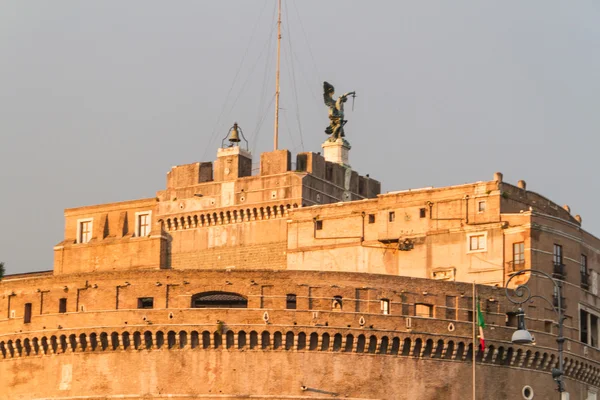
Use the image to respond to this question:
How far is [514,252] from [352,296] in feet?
32.2

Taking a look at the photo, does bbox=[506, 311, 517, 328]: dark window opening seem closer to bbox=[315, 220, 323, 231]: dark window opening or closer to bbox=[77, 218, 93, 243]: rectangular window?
bbox=[315, 220, 323, 231]: dark window opening

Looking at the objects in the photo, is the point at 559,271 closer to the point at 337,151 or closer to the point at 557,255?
the point at 557,255

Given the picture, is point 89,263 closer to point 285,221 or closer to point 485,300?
point 285,221

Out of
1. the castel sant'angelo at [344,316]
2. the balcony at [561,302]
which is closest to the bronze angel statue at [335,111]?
the castel sant'angelo at [344,316]

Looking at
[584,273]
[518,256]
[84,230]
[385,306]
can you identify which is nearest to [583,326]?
[584,273]

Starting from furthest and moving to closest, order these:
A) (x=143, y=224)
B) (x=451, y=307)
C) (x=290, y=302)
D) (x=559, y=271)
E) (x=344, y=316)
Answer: (x=143, y=224) → (x=559, y=271) → (x=451, y=307) → (x=290, y=302) → (x=344, y=316)

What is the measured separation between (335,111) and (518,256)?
19.7m

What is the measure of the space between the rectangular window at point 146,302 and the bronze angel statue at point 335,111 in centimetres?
2297

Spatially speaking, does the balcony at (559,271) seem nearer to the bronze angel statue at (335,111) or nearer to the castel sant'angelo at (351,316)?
the castel sant'angelo at (351,316)

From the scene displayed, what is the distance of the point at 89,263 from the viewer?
89250mm

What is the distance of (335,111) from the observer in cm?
9131

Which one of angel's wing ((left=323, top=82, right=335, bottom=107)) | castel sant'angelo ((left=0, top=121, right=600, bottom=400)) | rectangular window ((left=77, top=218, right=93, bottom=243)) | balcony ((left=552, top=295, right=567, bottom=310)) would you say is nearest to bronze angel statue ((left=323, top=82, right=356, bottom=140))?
angel's wing ((left=323, top=82, right=335, bottom=107))

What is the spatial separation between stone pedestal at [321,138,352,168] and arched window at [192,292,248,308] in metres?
19.5

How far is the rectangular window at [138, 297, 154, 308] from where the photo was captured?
71062mm
